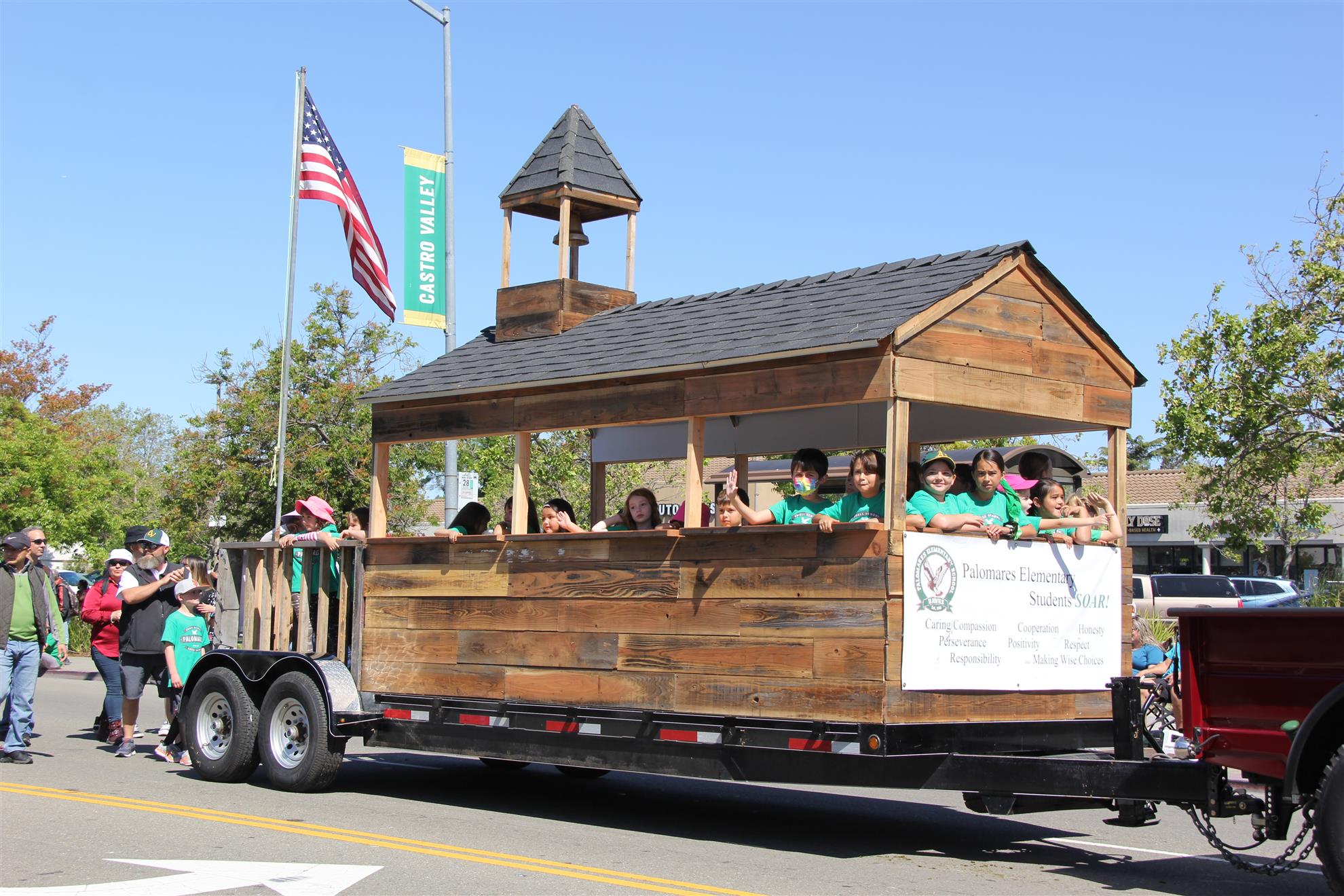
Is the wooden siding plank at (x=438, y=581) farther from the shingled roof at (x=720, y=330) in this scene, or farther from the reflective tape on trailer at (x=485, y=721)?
the shingled roof at (x=720, y=330)

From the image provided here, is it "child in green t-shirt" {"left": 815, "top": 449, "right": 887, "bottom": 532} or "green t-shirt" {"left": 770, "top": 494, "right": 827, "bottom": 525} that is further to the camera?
"green t-shirt" {"left": 770, "top": 494, "right": 827, "bottom": 525}

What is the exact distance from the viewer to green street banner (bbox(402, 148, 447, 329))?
16.6 metres

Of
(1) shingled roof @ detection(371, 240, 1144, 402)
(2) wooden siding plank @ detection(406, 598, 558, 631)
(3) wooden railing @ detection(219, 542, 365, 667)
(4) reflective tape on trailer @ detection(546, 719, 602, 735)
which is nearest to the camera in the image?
(1) shingled roof @ detection(371, 240, 1144, 402)

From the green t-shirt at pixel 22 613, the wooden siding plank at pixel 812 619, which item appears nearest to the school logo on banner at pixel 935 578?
the wooden siding plank at pixel 812 619

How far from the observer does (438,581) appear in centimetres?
993

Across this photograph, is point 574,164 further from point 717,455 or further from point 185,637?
point 185,637

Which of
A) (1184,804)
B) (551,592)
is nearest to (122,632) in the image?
(551,592)

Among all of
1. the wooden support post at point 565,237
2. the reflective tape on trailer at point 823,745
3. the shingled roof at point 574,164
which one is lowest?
the reflective tape on trailer at point 823,745

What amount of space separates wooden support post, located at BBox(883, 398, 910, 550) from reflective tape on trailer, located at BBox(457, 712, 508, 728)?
328 centimetres

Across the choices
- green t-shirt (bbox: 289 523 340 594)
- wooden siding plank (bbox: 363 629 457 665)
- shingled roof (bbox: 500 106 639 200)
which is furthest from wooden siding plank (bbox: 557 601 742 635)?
shingled roof (bbox: 500 106 639 200)

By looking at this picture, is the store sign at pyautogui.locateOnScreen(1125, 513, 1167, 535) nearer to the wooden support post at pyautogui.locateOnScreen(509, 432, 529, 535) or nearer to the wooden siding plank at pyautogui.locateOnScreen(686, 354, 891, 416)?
the wooden support post at pyautogui.locateOnScreen(509, 432, 529, 535)

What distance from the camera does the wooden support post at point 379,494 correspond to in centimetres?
1048

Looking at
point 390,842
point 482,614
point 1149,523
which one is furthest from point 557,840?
point 1149,523

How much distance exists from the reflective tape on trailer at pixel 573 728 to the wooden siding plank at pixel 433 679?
56cm
